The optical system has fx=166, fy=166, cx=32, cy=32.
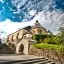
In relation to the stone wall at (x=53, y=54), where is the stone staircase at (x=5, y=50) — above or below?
above

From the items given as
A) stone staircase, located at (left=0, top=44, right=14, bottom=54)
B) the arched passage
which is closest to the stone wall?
the arched passage

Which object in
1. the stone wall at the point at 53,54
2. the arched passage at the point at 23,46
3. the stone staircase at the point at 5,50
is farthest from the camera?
the stone staircase at the point at 5,50

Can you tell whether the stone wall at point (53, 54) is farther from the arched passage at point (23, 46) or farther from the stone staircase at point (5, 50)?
the stone staircase at point (5, 50)

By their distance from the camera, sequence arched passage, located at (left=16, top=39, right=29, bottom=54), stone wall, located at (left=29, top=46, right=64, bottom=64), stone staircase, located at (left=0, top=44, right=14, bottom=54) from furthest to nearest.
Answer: stone staircase, located at (left=0, top=44, right=14, bottom=54) → arched passage, located at (left=16, top=39, right=29, bottom=54) → stone wall, located at (left=29, top=46, right=64, bottom=64)

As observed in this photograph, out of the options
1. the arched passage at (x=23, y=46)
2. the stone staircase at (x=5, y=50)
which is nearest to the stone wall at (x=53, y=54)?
the arched passage at (x=23, y=46)

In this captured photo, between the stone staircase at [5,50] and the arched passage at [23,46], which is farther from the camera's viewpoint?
the stone staircase at [5,50]

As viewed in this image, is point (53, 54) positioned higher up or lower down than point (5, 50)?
lower down

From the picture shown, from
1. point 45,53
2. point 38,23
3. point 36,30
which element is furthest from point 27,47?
point 38,23

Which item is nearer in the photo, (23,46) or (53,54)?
(53,54)

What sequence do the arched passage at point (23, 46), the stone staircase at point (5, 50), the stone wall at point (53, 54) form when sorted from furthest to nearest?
1. the stone staircase at point (5, 50)
2. the arched passage at point (23, 46)
3. the stone wall at point (53, 54)

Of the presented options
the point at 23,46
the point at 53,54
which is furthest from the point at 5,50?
the point at 53,54

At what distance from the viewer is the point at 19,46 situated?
102 feet

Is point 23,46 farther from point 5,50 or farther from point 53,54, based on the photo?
point 53,54

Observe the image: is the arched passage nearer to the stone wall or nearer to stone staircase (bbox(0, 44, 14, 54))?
stone staircase (bbox(0, 44, 14, 54))
